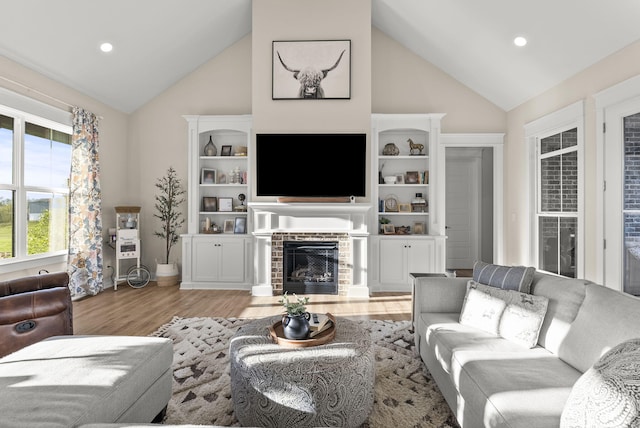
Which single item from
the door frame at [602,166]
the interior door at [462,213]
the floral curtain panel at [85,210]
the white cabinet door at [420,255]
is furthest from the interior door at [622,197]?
the floral curtain panel at [85,210]

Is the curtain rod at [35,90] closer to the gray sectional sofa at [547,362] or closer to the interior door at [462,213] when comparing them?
the gray sectional sofa at [547,362]

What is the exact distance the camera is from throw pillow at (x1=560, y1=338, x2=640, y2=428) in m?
0.92

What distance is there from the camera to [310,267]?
5211mm

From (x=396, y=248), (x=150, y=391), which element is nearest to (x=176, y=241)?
(x=396, y=248)

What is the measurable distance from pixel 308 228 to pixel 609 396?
4.26 metres

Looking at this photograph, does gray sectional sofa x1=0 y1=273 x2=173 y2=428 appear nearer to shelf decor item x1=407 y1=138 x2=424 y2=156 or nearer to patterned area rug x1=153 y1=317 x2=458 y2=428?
patterned area rug x1=153 y1=317 x2=458 y2=428

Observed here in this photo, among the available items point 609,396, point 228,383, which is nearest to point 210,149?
point 228,383

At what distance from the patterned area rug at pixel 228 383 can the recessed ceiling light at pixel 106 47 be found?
327 cm

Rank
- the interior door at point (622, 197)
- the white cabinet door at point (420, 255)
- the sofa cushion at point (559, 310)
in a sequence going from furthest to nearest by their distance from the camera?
the white cabinet door at point (420, 255) < the interior door at point (622, 197) < the sofa cushion at point (559, 310)

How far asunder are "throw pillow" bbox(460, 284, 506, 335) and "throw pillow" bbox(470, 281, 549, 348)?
36mm

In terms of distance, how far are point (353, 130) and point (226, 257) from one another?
2.56 m

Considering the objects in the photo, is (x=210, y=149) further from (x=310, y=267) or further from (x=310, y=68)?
(x=310, y=267)

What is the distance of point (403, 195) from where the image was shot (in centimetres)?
580

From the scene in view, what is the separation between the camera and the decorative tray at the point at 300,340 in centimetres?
209
